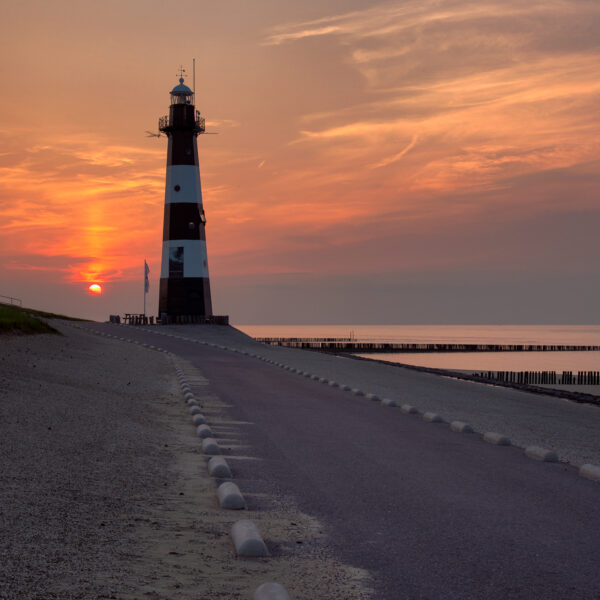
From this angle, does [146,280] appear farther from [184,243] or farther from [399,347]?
[399,347]

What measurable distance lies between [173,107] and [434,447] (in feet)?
199

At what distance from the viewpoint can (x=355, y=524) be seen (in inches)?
300

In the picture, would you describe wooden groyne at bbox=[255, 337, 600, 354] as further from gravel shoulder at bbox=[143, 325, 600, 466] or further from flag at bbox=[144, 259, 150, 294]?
gravel shoulder at bbox=[143, 325, 600, 466]

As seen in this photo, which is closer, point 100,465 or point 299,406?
point 100,465

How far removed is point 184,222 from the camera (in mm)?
64562

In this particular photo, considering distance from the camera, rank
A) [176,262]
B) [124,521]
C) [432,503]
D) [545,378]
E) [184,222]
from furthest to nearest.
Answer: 1. [176,262]
2. [184,222]
3. [545,378]
4. [432,503]
5. [124,521]

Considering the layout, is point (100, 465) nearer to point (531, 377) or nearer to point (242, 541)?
point (242, 541)

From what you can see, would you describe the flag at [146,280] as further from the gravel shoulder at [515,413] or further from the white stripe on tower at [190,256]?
the gravel shoulder at [515,413]

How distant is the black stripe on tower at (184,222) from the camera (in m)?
64.6

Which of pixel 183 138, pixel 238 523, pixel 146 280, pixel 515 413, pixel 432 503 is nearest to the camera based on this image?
pixel 238 523

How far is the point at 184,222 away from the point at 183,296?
255 inches

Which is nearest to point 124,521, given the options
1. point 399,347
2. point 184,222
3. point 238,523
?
point 238,523

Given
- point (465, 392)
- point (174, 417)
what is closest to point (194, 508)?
point (174, 417)

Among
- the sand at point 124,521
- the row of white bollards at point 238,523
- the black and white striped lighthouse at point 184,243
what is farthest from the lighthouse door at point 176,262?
the row of white bollards at point 238,523
